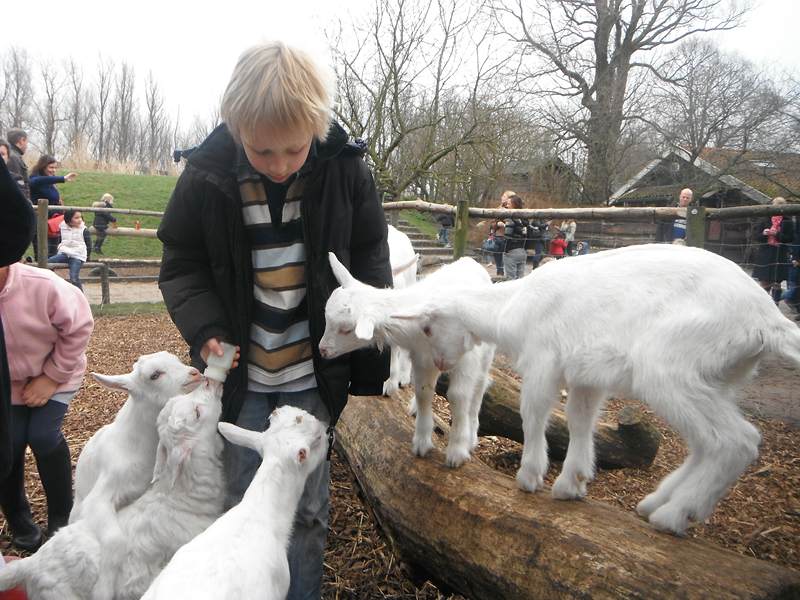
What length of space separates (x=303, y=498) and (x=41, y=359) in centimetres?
170

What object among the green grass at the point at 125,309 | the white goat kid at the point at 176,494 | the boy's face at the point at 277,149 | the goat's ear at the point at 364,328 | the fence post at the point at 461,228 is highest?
the boy's face at the point at 277,149

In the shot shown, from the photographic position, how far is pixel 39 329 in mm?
3260

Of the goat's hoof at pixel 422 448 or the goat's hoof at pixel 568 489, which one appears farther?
the goat's hoof at pixel 422 448

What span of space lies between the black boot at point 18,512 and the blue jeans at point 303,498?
5.04ft

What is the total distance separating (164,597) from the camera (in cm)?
181

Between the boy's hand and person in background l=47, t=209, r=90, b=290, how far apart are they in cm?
956

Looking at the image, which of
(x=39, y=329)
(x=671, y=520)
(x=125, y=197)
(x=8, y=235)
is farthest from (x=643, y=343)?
(x=125, y=197)

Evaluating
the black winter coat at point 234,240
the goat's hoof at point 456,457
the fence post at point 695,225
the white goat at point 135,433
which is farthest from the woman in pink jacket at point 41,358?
the fence post at point 695,225

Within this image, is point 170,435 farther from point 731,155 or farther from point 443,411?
point 731,155

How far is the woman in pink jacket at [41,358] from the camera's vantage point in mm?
3225

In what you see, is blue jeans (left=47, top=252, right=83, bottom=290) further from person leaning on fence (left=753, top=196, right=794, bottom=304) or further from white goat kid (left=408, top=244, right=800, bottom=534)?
person leaning on fence (left=753, top=196, right=794, bottom=304)

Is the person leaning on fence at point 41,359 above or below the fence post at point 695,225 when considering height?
below

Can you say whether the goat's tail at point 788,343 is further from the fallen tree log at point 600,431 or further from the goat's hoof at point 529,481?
the fallen tree log at point 600,431

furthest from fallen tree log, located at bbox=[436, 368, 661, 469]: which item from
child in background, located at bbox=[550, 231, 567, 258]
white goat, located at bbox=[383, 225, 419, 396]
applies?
child in background, located at bbox=[550, 231, 567, 258]
